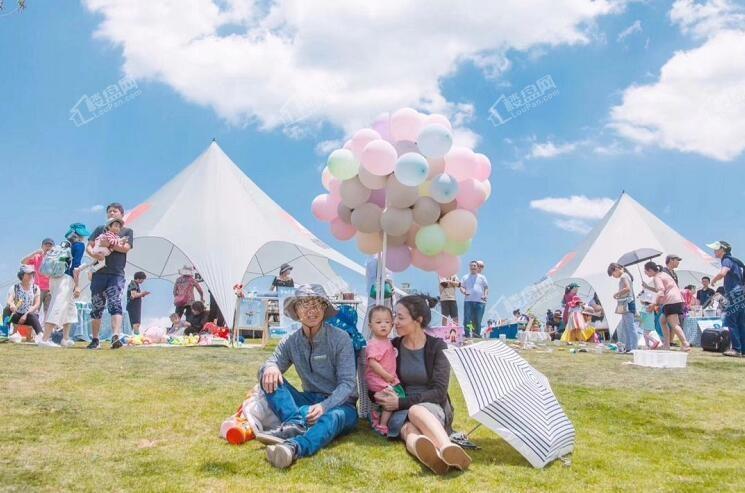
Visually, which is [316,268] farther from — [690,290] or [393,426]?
[393,426]

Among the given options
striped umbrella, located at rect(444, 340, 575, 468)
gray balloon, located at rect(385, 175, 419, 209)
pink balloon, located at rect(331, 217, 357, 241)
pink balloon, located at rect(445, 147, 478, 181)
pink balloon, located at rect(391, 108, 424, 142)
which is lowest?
striped umbrella, located at rect(444, 340, 575, 468)

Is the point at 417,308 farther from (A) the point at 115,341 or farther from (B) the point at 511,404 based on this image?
(A) the point at 115,341

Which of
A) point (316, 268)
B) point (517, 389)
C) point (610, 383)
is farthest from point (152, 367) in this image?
point (316, 268)

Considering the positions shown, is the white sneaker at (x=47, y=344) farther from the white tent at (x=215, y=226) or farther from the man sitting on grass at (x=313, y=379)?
the man sitting on grass at (x=313, y=379)

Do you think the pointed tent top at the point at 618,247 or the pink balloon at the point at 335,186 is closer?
the pink balloon at the point at 335,186

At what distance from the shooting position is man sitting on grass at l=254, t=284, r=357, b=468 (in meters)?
3.65

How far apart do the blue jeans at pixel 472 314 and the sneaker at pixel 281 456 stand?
31.5ft

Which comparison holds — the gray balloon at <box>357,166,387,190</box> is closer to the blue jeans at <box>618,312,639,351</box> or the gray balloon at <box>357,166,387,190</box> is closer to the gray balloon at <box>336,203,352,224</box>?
the gray balloon at <box>336,203,352,224</box>

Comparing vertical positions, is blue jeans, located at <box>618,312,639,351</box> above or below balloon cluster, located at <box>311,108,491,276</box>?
below

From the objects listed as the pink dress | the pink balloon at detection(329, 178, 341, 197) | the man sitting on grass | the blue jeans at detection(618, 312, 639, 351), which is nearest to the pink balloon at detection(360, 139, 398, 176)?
the pink balloon at detection(329, 178, 341, 197)

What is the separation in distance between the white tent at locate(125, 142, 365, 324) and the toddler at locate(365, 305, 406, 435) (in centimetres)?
838

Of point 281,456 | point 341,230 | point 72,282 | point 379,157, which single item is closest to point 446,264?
point 341,230

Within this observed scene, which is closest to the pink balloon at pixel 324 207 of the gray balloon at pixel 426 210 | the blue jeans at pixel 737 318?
the gray balloon at pixel 426 210

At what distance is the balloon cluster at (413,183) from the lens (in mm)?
5453
